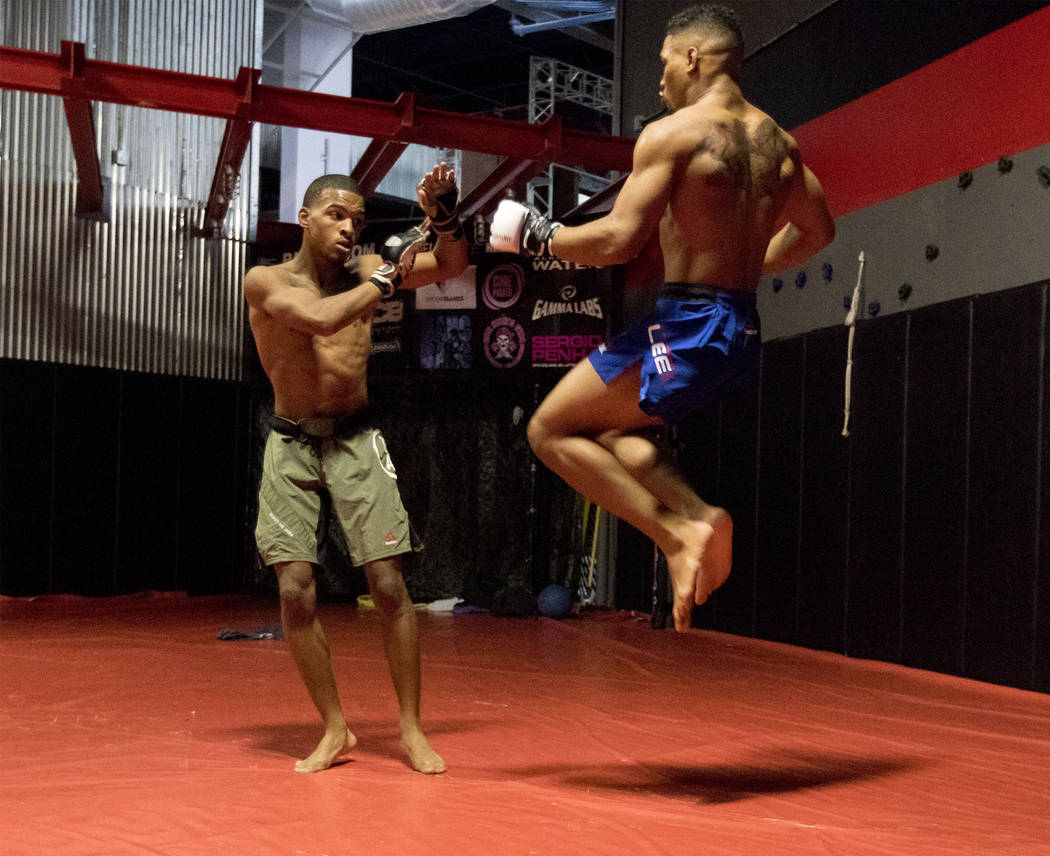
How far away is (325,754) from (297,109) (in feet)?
15.6

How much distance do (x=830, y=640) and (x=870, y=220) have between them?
2535 millimetres

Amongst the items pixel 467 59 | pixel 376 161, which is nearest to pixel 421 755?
pixel 376 161

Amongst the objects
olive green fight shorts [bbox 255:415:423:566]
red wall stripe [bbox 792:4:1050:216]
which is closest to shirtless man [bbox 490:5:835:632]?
olive green fight shorts [bbox 255:415:423:566]

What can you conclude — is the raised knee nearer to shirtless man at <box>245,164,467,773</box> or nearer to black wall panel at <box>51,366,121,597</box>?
shirtless man at <box>245,164,467,773</box>

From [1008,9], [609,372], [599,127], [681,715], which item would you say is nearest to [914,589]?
[681,715]

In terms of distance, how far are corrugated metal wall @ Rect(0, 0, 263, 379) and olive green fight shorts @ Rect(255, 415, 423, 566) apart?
19.6 feet

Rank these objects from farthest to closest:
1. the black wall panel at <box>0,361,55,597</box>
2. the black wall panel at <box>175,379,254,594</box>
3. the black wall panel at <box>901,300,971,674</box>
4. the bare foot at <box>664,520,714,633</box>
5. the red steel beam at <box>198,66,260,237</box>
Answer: the black wall panel at <box>175,379,254,594</box> → the black wall panel at <box>0,361,55,597</box> → the red steel beam at <box>198,66,260,237</box> → the black wall panel at <box>901,300,971,674</box> → the bare foot at <box>664,520,714,633</box>

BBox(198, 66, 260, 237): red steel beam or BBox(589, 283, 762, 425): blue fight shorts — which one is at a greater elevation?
BBox(198, 66, 260, 237): red steel beam

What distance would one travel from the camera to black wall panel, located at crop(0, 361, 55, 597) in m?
8.64

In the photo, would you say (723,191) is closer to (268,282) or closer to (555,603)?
(268,282)

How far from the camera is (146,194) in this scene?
9258 millimetres

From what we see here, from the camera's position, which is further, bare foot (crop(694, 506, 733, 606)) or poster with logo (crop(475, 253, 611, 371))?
poster with logo (crop(475, 253, 611, 371))

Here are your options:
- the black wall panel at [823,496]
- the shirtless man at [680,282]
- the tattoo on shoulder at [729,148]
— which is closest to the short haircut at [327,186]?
the shirtless man at [680,282]

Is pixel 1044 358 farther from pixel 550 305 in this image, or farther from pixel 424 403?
pixel 424 403
